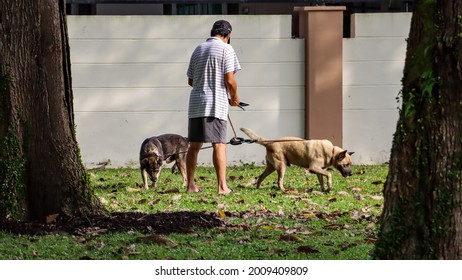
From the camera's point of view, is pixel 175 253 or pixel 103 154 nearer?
pixel 175 253

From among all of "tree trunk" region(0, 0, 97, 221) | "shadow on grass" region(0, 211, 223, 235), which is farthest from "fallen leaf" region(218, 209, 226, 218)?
"tree trunk" region(0, 0, 97, 221)

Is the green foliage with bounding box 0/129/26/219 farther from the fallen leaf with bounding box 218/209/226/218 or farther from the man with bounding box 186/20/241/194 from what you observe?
the man with bounding box 186/20/241/194

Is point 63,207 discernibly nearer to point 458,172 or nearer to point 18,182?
point 18,182

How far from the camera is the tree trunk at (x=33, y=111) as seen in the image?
8.81 m

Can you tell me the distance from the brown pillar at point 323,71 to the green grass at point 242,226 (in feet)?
4.71

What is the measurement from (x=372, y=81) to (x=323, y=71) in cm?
72

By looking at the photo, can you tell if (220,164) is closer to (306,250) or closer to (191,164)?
(191,164)

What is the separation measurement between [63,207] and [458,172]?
405 cm

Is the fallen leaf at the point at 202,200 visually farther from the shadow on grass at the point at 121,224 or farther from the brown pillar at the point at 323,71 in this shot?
the brown pillar at the point at 323,71

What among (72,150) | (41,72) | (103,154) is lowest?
(103,154)

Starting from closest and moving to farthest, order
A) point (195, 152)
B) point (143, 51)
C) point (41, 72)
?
point (41, 72) → point (195, 152) → point (143, 51)

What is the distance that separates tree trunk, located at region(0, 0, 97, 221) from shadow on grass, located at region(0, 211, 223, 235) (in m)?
0.22

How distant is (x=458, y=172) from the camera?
19.3ft
